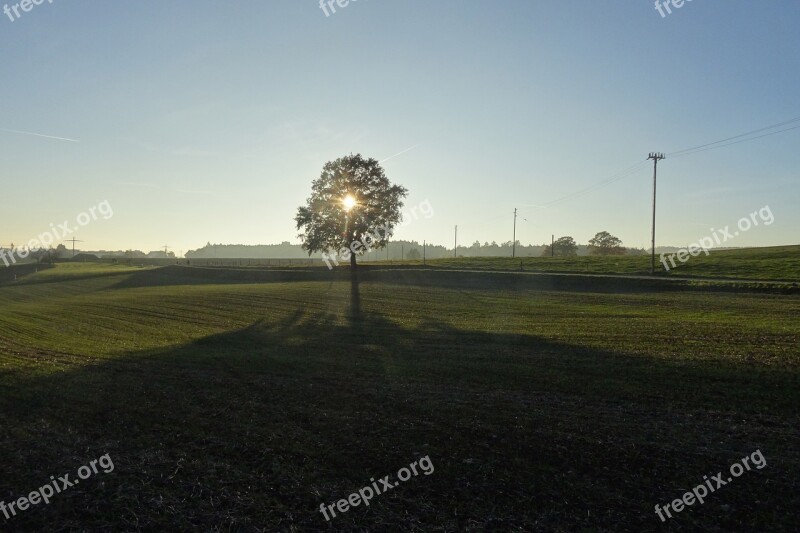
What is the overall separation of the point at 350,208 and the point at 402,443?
55490 millimetres

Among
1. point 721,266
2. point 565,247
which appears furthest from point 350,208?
point 565,247

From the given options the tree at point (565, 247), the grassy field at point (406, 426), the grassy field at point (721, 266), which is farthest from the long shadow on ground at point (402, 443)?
the tree at point (565, 247)

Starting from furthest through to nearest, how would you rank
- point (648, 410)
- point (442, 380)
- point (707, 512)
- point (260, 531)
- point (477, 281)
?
point (477, 281) < point (442, 380) < point (648, 410) < point (707, 512) < point (260, 531)

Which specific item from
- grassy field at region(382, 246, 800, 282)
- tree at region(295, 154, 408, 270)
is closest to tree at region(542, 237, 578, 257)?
grassy field at region(382, 246, 800, 282)

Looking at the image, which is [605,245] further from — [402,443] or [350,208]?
[402,443]

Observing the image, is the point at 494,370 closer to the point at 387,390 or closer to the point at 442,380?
the point at 442,380

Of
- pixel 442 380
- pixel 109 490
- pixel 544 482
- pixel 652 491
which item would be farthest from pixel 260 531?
pixel 442 380

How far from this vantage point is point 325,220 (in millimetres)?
63438

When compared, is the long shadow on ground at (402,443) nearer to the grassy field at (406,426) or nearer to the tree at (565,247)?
the grassy field at (406,426)

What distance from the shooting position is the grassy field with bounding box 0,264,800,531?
703cm

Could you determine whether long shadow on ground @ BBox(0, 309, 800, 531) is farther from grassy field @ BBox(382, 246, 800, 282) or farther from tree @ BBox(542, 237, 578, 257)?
tree @ BBox(542, 237, 578, 257)

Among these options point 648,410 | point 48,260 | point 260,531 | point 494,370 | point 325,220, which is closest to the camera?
point 260,531

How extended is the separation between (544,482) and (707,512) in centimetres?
208

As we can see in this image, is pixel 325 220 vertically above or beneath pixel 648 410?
above
